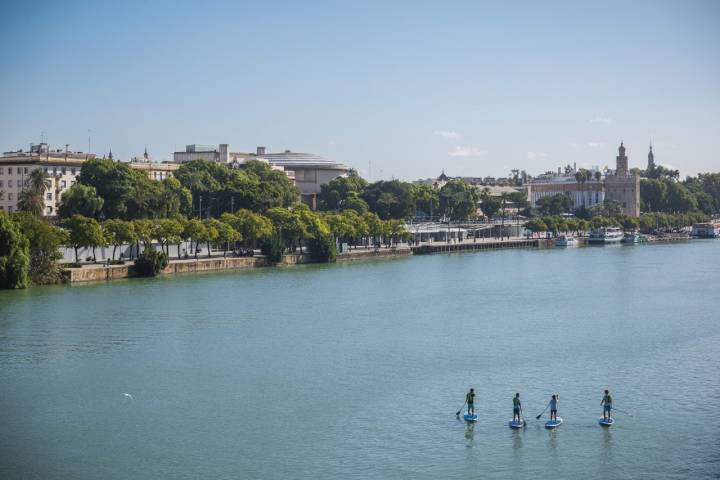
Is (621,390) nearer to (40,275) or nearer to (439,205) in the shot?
(40,275)

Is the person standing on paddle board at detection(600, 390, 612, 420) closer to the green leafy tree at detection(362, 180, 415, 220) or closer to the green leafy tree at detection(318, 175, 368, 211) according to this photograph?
the green leafy tree at detection(362, 180, 415, 220)

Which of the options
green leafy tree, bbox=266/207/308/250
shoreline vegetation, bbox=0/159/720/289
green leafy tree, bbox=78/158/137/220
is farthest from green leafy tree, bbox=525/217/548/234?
green leafy tree, bbox=78/158/137/220

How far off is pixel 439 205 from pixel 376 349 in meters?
70.4

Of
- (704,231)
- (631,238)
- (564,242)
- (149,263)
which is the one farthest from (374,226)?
(704,231)

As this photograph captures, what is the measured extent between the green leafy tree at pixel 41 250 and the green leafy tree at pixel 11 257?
1428 millimetres

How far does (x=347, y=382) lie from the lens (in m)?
21.3

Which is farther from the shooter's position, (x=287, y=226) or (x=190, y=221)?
(x=287, y=226)

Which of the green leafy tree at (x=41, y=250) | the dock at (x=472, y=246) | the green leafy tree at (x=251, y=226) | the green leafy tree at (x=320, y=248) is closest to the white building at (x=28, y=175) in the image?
the green leafy tree at (x=251, y=226)

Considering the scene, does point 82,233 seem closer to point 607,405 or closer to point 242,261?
point 242,261

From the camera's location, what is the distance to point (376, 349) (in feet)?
83.3

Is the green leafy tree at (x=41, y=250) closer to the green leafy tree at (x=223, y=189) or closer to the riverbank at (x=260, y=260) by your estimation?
the riverbank at (x=260, y=260)

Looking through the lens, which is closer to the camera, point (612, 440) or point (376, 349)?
point (612, 440)

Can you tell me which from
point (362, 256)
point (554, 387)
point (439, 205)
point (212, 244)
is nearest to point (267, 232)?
point (212, 244)

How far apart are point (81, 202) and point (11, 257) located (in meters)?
14.0
